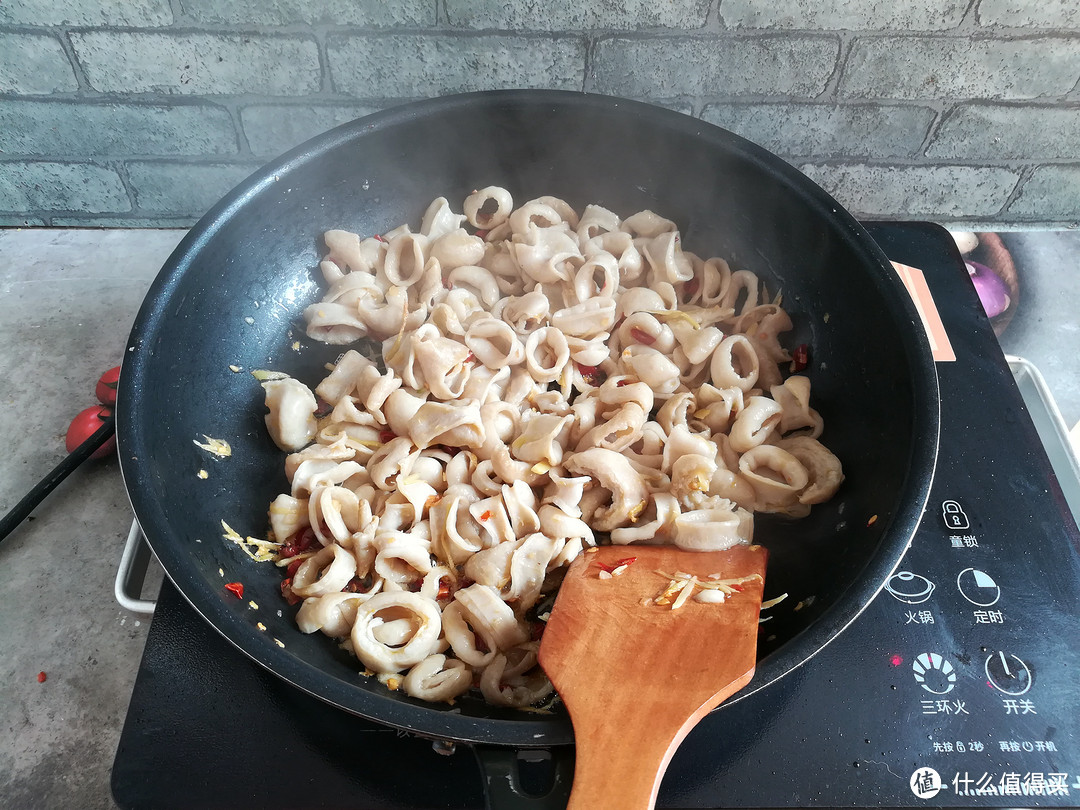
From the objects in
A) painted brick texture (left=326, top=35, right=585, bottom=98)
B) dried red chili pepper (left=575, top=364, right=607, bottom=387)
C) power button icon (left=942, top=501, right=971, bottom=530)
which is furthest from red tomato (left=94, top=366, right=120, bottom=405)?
power button icon (left=942, top=501, right=971, bottom=530)

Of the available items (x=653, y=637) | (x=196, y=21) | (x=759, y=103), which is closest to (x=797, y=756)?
(x=653, y=637)

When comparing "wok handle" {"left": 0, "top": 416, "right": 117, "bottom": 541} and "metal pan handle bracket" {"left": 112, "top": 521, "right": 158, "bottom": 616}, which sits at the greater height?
"wok handle" {"left": 0, "top": 416, "right": 117, "bottom": 541}

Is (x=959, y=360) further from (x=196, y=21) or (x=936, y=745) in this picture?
(x=196, y=21)

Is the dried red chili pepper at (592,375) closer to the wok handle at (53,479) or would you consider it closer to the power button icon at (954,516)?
the power button icon at (954,516)

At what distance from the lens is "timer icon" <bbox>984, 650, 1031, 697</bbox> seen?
126cm

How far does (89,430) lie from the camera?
5.35 feet

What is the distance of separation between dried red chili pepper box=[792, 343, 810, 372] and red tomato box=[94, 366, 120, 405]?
5.11ft

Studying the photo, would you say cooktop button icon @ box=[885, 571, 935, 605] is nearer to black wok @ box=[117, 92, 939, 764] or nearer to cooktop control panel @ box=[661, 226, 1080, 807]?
cooktop control panel @ box=[661, 226, 1080, 807]

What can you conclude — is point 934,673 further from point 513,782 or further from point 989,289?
point 989,289

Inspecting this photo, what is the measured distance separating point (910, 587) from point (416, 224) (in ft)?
4.59

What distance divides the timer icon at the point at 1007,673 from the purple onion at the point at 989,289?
100cm

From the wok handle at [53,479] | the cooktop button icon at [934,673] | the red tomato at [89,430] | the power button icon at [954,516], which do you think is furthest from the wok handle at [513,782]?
the red tomato at [89,430]

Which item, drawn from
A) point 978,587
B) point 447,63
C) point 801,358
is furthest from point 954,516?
point 447,63

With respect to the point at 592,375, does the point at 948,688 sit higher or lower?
lower
